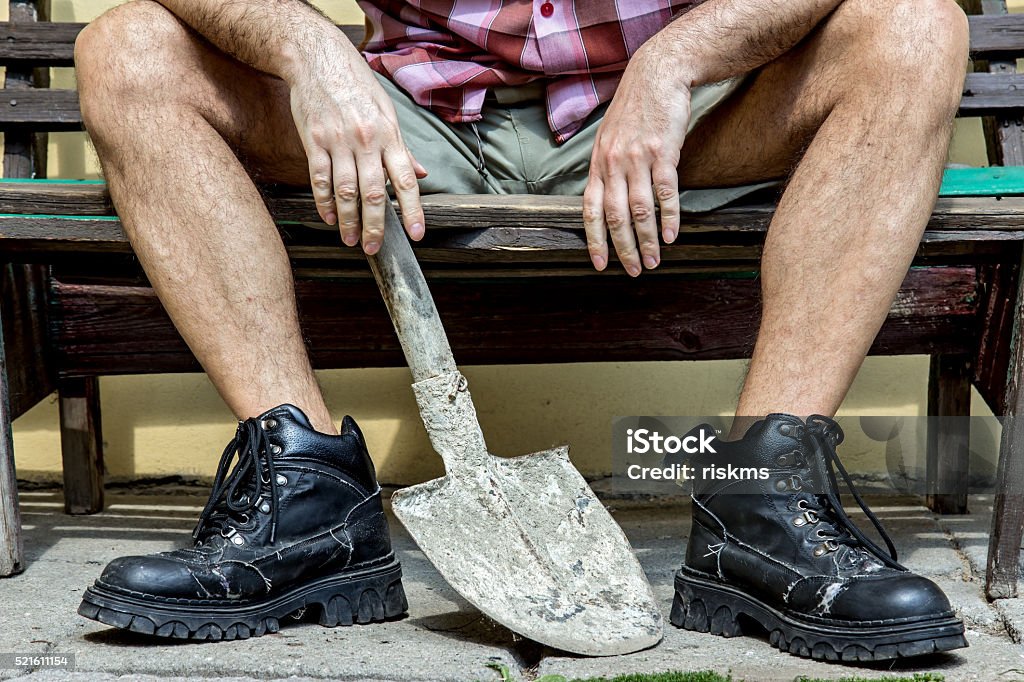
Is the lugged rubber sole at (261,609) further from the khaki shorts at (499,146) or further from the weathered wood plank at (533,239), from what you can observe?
the khaki shorts at (499,146)

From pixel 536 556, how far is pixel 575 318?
36.0 inches

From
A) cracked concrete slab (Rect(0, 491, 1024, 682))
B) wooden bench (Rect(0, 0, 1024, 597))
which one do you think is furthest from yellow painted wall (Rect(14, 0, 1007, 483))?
cracked concrete slab (Rect(0, 491, 1024, 682))

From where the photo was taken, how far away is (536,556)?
1.46 m

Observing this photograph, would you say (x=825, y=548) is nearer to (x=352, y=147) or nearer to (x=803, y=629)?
(x=803, y=629)

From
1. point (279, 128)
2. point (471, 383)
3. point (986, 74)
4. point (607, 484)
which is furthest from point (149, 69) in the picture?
point (986, 74)

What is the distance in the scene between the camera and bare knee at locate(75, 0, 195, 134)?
1.61 meters

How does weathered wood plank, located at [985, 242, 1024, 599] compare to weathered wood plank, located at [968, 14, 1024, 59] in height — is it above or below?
below

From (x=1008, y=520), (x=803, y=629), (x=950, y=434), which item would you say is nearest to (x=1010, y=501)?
(x=1008, y=520)

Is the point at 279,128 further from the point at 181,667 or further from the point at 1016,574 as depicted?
the point at 1016,574

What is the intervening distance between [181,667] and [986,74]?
222cm

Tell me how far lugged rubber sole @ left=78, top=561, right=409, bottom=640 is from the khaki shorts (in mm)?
741

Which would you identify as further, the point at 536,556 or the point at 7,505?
the point at 7,505

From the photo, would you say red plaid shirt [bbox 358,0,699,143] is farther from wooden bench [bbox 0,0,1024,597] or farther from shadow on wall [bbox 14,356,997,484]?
shadow on wall [bbox 14,356,997,484]

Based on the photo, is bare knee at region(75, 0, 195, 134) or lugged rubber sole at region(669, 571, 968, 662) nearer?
lugged rubber sole at region(669, 571, 968, 662)
